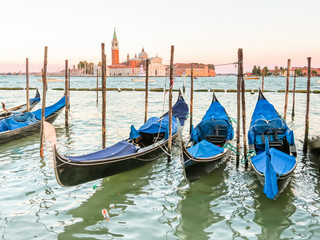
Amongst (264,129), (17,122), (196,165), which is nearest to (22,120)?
(17,122)

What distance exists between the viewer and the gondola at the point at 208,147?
203 inches

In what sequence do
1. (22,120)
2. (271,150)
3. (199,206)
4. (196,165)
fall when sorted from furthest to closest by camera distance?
(22,120) < (271,150) < (196,165) < (199,206)

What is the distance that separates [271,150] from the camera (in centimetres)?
548

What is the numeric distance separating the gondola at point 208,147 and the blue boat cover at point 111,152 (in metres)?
1.02

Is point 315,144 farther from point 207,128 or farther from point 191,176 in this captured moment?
point 191,176

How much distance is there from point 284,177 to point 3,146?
20.5ft

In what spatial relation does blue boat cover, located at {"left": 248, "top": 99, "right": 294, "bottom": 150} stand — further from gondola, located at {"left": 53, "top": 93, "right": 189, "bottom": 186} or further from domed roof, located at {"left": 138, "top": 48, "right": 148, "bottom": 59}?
domed roof, located at {"left": 138, "top": 48, "right": 148, "bottom": 59}

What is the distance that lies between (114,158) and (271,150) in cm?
253

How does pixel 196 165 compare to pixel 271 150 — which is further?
pixel 271 150

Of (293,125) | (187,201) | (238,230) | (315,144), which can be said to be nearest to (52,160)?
(187,201)

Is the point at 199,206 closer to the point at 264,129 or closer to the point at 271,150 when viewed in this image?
the point at 271,150

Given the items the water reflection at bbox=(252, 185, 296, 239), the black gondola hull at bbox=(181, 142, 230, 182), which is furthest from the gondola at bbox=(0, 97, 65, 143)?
the water reflection at bbox=(252, 185, 296, 239)

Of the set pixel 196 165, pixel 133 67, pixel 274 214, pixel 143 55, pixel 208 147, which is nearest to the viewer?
pixel 274 214

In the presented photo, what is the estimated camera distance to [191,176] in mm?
5219
